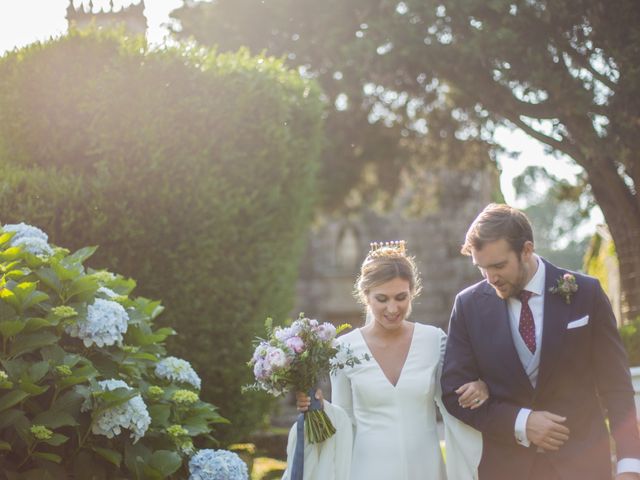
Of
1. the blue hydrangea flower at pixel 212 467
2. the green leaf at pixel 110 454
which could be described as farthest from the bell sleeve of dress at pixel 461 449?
the green leaf at pixel 110 454

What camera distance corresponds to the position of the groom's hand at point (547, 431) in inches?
155

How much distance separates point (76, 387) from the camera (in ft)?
15.5

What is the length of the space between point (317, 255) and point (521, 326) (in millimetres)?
19916

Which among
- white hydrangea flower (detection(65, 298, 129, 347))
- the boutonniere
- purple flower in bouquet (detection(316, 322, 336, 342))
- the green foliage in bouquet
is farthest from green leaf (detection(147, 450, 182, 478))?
the green foliage in bouquet

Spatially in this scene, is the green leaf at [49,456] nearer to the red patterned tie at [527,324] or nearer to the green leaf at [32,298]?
the green leaf at [32,298]

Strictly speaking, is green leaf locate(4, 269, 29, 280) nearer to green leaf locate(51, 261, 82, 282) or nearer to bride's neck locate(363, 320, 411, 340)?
green leaf locate(51, 261, 82, 282)

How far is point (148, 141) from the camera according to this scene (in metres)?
7.74

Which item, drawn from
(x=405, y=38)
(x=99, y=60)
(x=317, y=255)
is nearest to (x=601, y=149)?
(x=405, y=38)

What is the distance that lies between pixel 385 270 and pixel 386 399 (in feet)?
2.29

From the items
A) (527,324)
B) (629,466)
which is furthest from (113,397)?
(629,466)

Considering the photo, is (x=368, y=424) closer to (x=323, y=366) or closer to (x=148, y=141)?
(x=323, y=366)

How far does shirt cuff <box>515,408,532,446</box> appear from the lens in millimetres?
3994

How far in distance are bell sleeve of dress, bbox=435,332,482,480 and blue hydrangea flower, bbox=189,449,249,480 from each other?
4.38 ft

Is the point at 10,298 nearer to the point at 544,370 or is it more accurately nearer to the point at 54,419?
the point at 54,419
